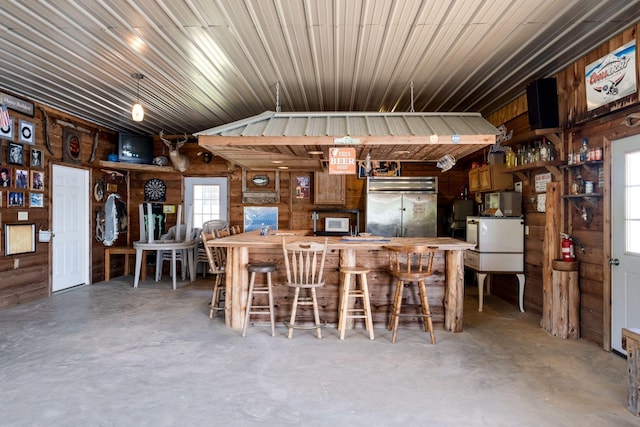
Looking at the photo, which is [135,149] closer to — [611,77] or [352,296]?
[352,296]

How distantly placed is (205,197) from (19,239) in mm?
3417

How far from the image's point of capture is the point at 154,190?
815 centimetres

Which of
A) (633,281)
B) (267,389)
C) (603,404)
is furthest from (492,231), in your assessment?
(267,389)

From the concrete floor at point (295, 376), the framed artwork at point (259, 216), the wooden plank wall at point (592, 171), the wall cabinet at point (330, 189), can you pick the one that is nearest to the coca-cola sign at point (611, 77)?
the wooden plank wall at point (592, 171)

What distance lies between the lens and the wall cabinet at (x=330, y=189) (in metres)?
7.66

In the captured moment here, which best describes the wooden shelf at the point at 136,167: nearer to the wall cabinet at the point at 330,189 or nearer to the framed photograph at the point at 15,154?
the framed photograph at the point at 15,154

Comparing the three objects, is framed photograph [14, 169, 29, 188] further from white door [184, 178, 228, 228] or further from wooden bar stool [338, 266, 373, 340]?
wooden bar stool [338, 266, 373, 340]

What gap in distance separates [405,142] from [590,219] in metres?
2.06

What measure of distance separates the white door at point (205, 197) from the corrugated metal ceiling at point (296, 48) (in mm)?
2732

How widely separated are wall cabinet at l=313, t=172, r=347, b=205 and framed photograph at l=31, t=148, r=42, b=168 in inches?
180

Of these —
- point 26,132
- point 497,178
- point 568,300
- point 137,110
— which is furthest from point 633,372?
point 26,132

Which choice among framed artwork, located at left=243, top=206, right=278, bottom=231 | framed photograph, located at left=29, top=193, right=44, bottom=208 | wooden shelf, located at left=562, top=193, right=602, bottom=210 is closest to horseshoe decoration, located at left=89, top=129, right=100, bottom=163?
framed photograph, located at left=29, top=193, right=44, bottom=208

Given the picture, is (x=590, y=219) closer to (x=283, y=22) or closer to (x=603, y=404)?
(x=603, y=404)

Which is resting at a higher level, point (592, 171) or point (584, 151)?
point (584, 151)
